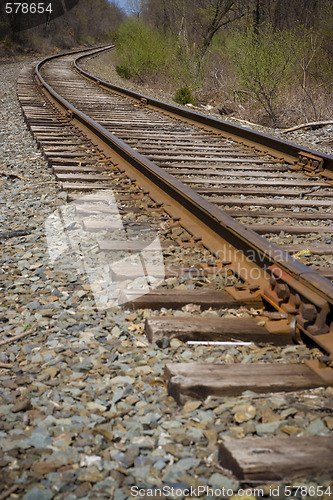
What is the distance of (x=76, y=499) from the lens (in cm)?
160

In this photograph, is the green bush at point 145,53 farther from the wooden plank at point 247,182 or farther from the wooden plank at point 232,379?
the wooden plank at point 232,379

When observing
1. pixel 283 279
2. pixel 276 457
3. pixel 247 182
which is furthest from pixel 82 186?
pixel 276 457

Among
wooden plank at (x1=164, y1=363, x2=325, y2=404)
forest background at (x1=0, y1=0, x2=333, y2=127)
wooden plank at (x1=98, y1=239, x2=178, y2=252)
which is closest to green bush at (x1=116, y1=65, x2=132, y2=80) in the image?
forest background at (x1=0, y1=0, x2=333, y2=127)

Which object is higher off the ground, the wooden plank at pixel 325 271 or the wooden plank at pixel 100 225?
the wooden plank at pixel 100 225

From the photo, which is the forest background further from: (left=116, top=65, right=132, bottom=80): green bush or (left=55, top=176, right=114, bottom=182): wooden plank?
(left=55, top=176, right=114, bottom=182): wooden plank

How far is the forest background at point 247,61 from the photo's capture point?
12.0m

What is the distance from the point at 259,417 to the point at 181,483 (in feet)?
1.31

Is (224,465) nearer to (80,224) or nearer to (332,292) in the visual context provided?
(332,292)

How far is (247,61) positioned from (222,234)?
9.75 meters

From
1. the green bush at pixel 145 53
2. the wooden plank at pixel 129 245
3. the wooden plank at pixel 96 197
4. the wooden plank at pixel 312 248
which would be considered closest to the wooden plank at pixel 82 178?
the wooden plank at pixel 96 197

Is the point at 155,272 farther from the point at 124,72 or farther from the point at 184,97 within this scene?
the point at 124,72

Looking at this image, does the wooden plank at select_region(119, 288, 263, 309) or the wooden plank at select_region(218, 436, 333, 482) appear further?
the wooden plank at select_region(119, 288, 263, 309)

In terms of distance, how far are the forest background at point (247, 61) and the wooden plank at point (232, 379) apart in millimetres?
10188

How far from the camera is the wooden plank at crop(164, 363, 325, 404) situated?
80.0 inches
